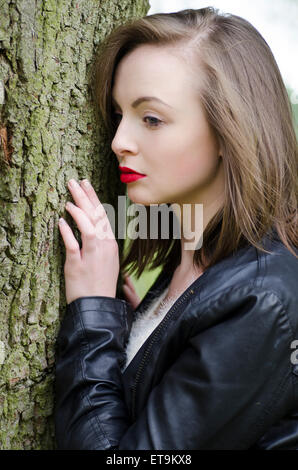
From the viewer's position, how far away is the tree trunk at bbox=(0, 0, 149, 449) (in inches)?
62.2

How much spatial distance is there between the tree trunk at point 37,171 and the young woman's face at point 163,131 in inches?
6.3

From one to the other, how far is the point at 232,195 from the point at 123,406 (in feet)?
2.44

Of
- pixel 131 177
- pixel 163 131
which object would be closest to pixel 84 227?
pixel 131 177

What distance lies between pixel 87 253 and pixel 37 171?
314 millimetres

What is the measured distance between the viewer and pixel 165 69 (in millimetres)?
1610

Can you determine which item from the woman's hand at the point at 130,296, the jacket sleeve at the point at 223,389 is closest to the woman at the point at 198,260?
the jacket sleeve at the point at 223,389

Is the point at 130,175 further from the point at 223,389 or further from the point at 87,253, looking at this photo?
the point at 223,389

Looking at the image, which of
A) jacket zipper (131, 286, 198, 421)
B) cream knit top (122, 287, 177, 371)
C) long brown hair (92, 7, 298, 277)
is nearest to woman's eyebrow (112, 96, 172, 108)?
long brown hair (92, 7, 298, 277)

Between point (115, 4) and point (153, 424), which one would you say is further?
point (115, 4)

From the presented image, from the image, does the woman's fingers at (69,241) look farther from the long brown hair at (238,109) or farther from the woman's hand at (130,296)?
the woman's hand at (130,296)

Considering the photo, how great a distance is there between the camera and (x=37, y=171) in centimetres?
164

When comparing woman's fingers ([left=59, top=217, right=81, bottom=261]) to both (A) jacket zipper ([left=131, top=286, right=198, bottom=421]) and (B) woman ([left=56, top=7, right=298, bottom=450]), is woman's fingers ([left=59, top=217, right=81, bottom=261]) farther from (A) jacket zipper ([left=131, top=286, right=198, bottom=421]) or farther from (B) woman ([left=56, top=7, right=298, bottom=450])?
(A) jacket zipper ([left=131, top=286, right=198, bottom=421])
